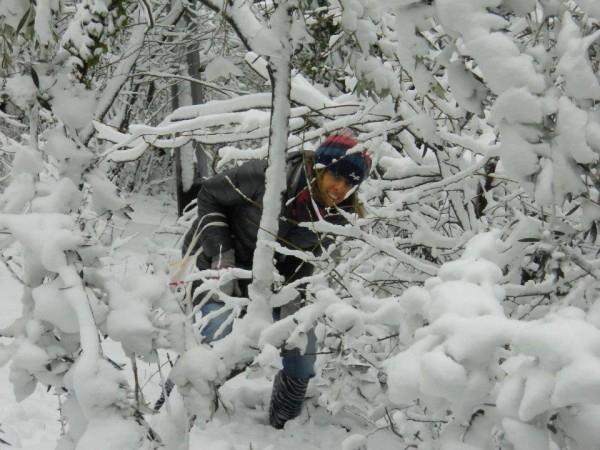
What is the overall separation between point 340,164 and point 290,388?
1803 millimetres

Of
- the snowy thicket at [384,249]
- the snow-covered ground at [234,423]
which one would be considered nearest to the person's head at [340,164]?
the snowy thicket at [384,249]

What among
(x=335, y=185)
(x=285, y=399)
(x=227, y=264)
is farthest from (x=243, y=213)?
(x=285, y=399)

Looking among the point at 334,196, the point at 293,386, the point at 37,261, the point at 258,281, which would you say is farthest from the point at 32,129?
the point at 293,386

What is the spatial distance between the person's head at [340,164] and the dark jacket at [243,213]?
4.6 inches

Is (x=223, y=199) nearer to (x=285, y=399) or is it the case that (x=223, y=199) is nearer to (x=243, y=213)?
(x=243, y=213)

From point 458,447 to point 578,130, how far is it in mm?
548

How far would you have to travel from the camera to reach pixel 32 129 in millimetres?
1372

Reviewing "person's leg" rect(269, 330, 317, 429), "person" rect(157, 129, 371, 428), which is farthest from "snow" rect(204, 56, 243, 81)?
"person's leg" rect(269, 330, 317, 429)

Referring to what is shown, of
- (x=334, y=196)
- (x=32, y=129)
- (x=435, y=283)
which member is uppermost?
(x=32, y=129)

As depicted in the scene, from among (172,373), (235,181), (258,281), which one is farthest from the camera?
(235,181)

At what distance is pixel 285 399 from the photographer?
4215mm

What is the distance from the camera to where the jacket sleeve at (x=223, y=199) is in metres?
3.21

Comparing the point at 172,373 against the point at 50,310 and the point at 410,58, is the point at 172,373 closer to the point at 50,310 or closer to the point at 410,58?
the point at 50,310

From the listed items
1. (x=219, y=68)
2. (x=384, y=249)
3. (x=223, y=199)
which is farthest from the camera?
(x=223, y=199)
